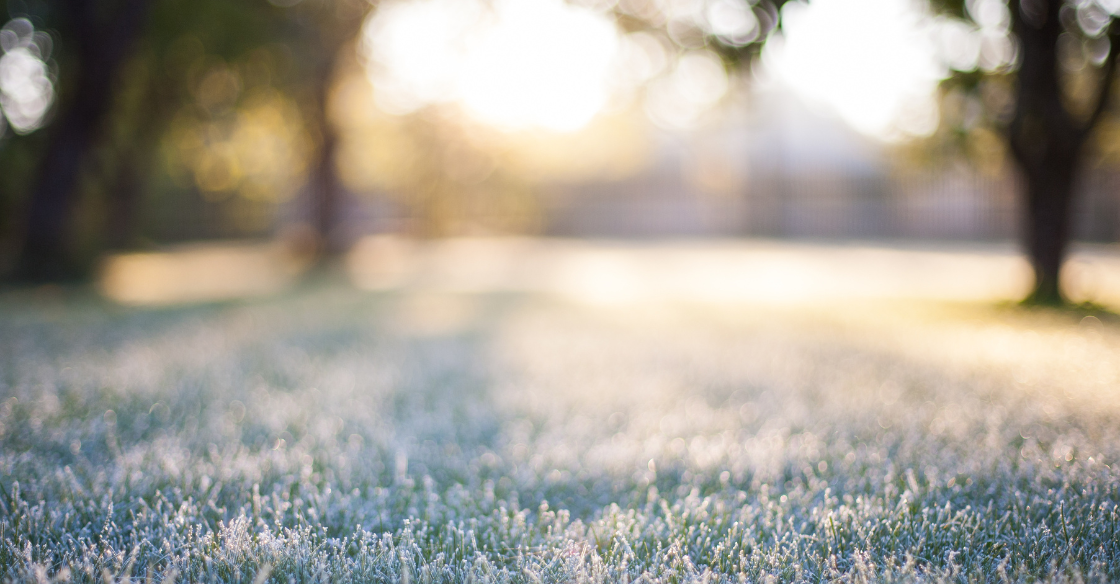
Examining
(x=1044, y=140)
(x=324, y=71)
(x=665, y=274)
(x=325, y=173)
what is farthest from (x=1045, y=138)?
(x=325, y=173)

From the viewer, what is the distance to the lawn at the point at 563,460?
1380 mm

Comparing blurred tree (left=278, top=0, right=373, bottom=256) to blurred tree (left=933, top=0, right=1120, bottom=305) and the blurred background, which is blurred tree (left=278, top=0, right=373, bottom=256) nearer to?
the blurred background

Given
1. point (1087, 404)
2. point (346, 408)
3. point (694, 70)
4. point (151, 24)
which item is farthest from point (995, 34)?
point (151, 24)

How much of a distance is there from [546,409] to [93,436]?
1684 millimetres

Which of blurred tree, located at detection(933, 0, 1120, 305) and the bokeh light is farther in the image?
the bokeh light

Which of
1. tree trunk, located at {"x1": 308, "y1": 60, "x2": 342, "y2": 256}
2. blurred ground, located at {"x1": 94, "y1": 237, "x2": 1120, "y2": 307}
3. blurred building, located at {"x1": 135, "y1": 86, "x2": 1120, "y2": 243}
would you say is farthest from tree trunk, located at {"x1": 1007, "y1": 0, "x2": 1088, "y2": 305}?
blurred building, located at {"x1": 135, "y1": 86, "x2": 1120, "y2": 243}

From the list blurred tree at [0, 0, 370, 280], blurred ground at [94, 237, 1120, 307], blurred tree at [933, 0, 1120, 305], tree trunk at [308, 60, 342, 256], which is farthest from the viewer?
tree trunk at [308, 60, 342, 256]

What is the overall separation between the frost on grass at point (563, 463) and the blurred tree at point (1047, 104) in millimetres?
2349

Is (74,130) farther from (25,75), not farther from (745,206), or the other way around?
(745,206)

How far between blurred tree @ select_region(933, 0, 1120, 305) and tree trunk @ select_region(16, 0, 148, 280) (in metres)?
9.09

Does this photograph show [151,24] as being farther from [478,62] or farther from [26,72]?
[478,62]

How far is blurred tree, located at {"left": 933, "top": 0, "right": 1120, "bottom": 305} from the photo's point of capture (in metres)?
5.33

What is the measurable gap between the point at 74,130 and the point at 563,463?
820 cm

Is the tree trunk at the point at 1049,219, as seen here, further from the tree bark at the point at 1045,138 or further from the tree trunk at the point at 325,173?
the tree trunk at the point at 325,173
